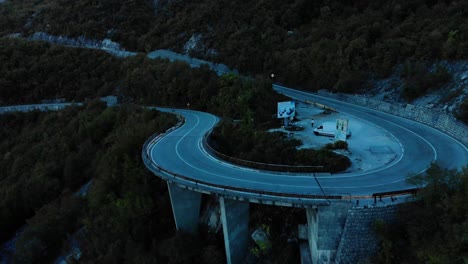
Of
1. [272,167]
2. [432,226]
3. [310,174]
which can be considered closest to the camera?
[432,226]

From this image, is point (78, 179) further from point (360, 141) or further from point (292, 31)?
point (292, 31)

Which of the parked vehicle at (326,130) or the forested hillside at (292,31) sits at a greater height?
the forested hillside at (292,31)

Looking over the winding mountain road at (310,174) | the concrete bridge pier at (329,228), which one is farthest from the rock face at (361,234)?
the winding mountain road at (310,174)

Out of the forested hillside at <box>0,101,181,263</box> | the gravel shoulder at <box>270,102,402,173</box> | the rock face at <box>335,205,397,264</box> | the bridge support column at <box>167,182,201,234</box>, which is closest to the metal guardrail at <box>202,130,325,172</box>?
the gravel shoulder at <box>270,102,402,173</box>

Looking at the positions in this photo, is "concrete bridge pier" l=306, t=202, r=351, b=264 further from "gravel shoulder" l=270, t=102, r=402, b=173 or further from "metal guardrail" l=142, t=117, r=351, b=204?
"gravel shoulder" l=270, t=102, r=402, b=173

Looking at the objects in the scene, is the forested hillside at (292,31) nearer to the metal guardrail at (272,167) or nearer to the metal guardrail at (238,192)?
the metal guardrail at (272,167)

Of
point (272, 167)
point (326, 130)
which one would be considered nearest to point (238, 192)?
point (272, 167)
